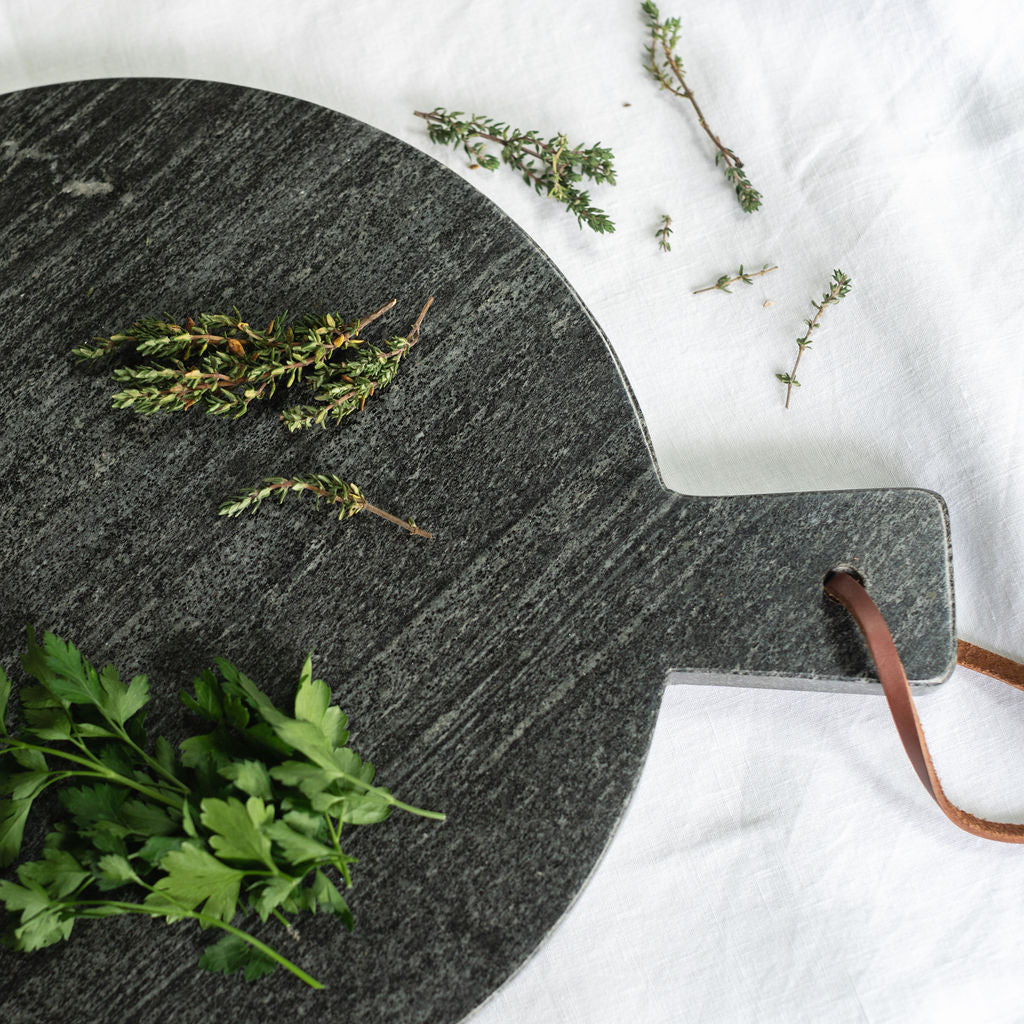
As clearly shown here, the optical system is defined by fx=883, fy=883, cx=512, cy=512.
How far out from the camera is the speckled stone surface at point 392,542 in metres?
1.01

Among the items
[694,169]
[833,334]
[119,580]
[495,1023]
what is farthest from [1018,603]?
[119,580]

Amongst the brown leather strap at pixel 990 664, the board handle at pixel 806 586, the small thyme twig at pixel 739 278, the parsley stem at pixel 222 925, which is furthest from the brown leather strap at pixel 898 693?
the parsley stem at pixel 222 925

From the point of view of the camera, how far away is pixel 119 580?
1069 mm

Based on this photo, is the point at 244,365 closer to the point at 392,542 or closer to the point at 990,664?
the point at 392,542

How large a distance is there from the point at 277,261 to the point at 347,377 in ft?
0.67

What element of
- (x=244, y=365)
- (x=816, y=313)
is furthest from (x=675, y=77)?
(x=244, y=365)

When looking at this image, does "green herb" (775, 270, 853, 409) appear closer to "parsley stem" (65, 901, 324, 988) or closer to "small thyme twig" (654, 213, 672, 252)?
"small thyme twig" (654, 213, 672, 252)

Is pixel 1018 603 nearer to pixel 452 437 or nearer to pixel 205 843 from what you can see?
pixel 452 437

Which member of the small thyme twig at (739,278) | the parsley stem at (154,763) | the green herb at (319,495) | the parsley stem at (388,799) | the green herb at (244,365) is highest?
the green herb at (244,365)

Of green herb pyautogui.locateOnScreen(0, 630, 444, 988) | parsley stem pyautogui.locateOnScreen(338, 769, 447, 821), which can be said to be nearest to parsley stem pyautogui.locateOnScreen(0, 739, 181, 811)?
green herb pyautogui.locateOnScreen(0, 630, 444, 988)

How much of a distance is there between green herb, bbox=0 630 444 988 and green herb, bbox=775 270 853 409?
0.71 m

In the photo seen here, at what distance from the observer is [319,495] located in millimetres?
1064

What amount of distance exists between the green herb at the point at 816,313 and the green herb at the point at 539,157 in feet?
0.97

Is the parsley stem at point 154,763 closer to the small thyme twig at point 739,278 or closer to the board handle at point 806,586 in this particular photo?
the board handle at point 806,586
